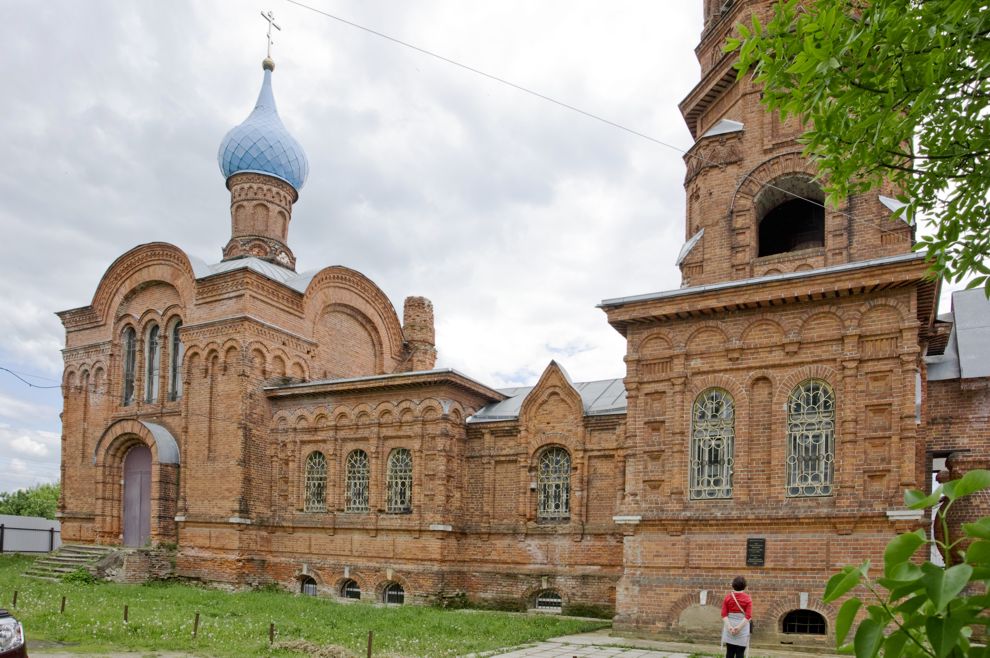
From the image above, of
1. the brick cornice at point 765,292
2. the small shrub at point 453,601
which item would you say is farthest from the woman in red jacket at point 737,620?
the small shrub at point 453,601

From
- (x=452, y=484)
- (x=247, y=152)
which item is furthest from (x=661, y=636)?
(x=247, y=152)

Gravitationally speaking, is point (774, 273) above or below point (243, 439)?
above

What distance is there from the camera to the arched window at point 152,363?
70.7 feet

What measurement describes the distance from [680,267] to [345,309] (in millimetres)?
11368

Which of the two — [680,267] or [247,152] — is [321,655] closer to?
[680,267]

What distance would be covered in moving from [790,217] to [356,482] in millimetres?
10844

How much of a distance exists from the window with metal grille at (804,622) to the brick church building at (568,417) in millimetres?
41

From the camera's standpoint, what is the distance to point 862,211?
41.9 feet

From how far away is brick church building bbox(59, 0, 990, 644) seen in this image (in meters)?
12.0

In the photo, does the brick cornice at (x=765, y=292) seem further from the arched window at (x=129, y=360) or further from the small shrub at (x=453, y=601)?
the arched window at (x=129, y=360)

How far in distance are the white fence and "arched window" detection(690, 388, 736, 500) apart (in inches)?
903

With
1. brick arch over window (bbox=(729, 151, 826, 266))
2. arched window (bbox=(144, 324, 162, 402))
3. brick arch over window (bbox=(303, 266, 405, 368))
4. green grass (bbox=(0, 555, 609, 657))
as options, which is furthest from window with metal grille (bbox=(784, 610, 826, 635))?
arched window (bbox=(144, 324, 162, 402))

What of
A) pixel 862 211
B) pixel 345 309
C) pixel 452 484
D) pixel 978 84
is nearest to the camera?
pixel 978 84

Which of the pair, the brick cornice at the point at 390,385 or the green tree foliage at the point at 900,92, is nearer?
the green tree foliage at the point at 900,92
